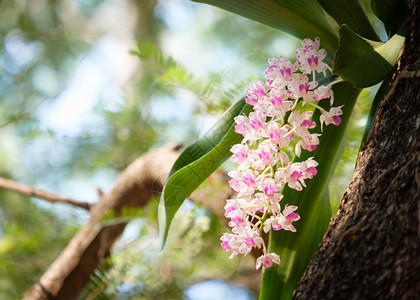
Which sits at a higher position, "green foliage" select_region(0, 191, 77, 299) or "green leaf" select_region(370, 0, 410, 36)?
"green leaf" select_region(370, 0, 410, 36)

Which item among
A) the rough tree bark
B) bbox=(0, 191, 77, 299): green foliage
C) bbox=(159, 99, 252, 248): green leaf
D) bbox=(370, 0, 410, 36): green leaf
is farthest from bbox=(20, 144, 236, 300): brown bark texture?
bbox=(370, 0, 410, 36): green leaf

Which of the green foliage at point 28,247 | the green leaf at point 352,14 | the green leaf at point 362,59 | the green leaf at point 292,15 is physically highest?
the green leaf at point 352,14

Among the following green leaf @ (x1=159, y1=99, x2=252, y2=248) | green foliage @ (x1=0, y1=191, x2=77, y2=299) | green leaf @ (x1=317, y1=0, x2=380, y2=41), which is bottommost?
green foliage @ (x1=0, y1=191, x2=77, y2=299)

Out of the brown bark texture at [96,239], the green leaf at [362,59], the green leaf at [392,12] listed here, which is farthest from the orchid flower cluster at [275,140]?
the brown bark texture at [96,239]

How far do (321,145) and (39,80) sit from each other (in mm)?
1894

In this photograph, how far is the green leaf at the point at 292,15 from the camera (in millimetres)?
658

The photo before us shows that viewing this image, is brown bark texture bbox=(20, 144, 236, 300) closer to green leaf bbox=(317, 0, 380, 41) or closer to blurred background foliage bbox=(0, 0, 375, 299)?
blurred background foliage bbox=(0, 0, 375, 299)

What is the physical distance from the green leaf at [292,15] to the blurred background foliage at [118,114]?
40 cm

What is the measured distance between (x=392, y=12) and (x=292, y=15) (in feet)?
0.44

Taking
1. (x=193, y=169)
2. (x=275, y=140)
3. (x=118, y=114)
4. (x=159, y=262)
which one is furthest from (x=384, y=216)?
(x=118, y=114)

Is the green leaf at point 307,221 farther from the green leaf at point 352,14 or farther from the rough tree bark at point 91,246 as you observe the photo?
the rough tree bark at point 91,246

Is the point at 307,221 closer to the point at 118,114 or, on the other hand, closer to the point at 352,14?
the point at 352,14

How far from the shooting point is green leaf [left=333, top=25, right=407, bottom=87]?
1.86 ft

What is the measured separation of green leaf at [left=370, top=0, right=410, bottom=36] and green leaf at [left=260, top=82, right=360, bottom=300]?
99 mm
